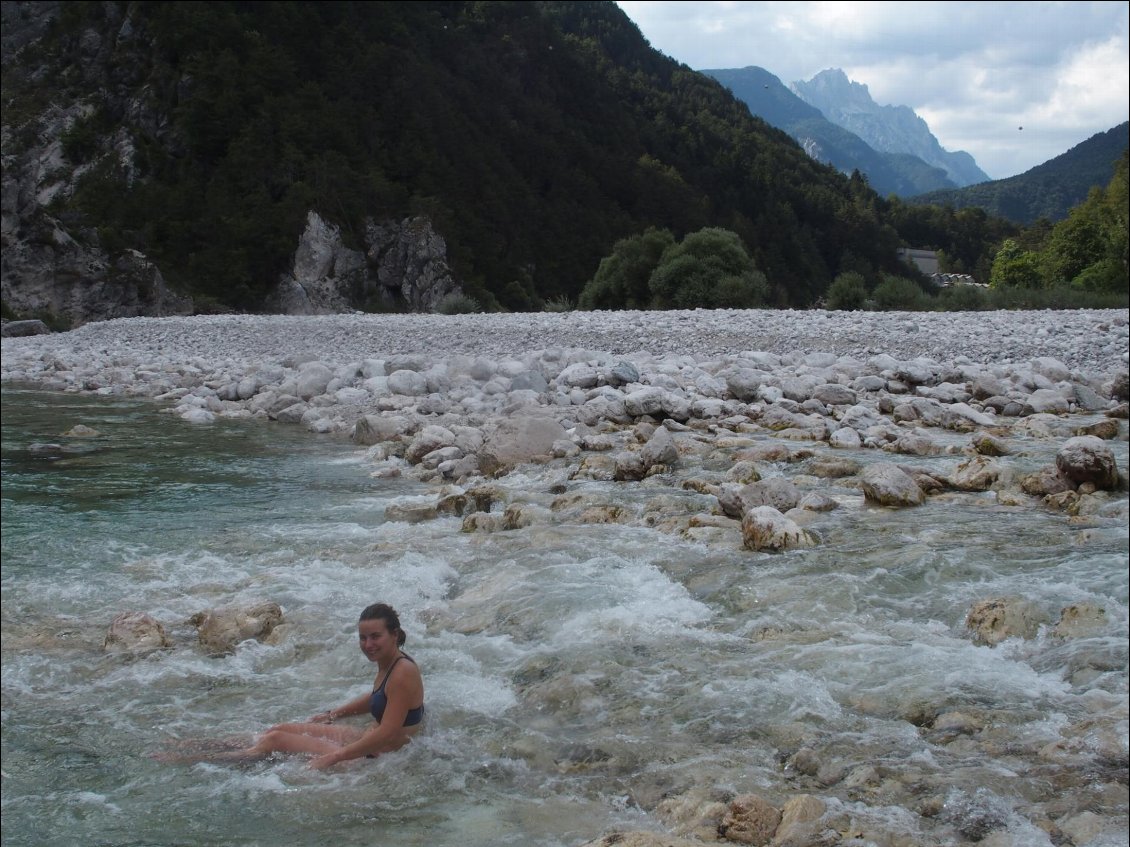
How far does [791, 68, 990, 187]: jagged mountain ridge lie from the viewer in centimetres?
356

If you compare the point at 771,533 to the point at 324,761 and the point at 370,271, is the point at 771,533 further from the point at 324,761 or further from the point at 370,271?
the point at 370,271

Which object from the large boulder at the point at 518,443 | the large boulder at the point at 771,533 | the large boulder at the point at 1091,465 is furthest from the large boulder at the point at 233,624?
the large boulder at the point at 1091,465

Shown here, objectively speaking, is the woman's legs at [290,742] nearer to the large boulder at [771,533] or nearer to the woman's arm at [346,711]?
the woman's arm at [346,711]

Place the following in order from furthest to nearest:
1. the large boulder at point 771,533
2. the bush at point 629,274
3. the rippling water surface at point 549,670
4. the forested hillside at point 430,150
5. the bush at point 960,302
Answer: the forested hillside at point 430,150, the bush at point 629,274, the bush at point 960,302, the large boulder at point 771,533, the rippling water surface at point 549,670

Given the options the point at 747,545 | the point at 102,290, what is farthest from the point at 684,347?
the point at 102,290

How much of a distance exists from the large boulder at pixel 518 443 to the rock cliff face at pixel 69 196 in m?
3.15

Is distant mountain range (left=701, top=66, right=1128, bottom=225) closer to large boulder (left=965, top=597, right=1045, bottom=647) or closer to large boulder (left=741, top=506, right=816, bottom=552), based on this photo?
large boulder (left=965, top=597, right=1045, bottom=647)

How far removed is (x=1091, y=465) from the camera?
4625 millimetres

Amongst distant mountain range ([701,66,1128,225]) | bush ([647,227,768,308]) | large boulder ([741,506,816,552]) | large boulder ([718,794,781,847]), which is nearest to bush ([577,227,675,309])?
bush ([647,227,768,308])

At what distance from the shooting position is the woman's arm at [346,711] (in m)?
2.61

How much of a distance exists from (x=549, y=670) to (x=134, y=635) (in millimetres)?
1443

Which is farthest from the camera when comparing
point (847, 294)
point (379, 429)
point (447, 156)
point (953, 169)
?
point (447, 156)

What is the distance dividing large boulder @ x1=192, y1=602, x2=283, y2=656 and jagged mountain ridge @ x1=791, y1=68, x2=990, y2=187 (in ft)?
9.49

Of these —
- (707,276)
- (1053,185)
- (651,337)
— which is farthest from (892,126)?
(707,276)
